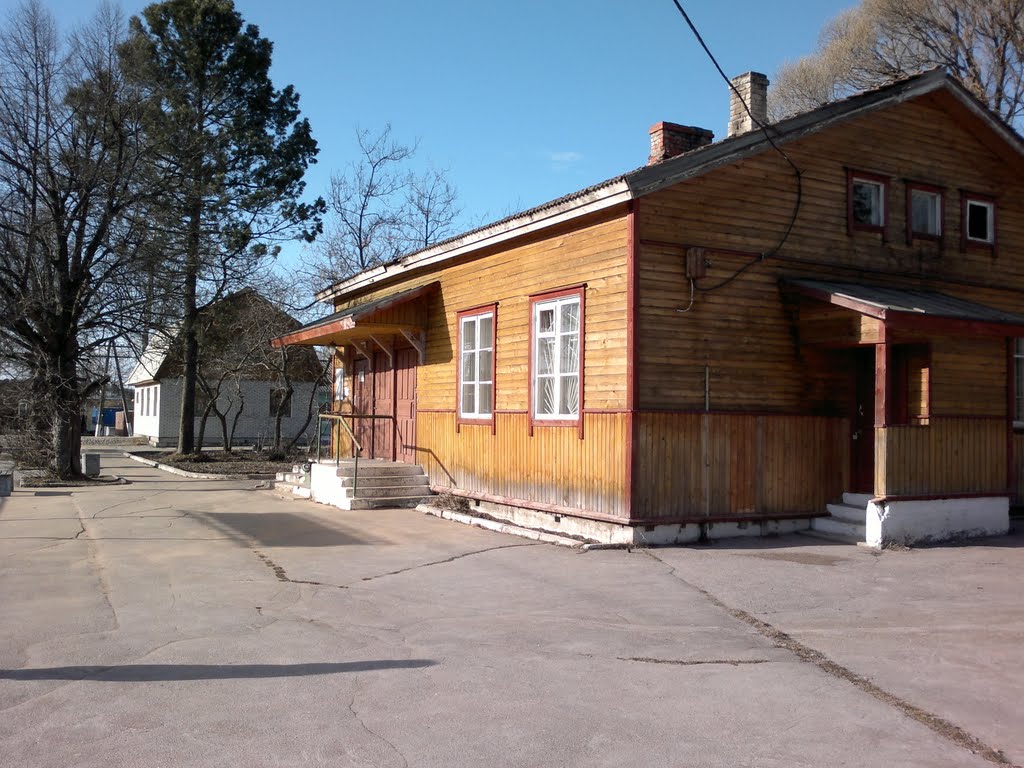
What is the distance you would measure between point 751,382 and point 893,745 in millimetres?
7669

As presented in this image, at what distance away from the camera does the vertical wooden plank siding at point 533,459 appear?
460 inches

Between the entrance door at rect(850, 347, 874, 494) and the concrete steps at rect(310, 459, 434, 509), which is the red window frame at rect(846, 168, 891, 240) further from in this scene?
the concrete steps at rect(310, 459, 434, 509)

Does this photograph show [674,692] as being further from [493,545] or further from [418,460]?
[418,460]

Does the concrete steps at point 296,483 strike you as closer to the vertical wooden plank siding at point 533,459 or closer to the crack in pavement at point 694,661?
the vertical wooden plank siding at point 533,459

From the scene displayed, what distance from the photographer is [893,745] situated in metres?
5.02

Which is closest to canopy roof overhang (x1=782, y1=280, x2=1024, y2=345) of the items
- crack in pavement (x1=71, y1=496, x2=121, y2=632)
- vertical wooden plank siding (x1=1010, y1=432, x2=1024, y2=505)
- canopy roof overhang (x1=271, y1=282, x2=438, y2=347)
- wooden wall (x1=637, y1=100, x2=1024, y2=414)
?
wooden wall (x1=637, y1=100, x2=1024, y2=414)

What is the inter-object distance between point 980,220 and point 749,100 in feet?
15.0

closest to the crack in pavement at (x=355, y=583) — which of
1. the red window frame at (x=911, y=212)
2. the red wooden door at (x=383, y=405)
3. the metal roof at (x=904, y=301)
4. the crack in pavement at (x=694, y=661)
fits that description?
the crack in pavement at (x=694, y=661)

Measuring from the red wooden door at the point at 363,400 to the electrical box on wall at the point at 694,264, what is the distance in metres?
9.36

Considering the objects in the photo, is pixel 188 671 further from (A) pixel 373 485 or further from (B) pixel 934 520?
(B) pixel 934 520

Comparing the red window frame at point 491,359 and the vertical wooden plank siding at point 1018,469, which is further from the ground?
the red window frame at point 491,359

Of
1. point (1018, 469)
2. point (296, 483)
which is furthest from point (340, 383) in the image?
point (1018, 469)

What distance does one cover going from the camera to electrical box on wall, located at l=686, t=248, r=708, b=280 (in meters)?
11.7

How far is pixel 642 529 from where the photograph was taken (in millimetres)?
11484
